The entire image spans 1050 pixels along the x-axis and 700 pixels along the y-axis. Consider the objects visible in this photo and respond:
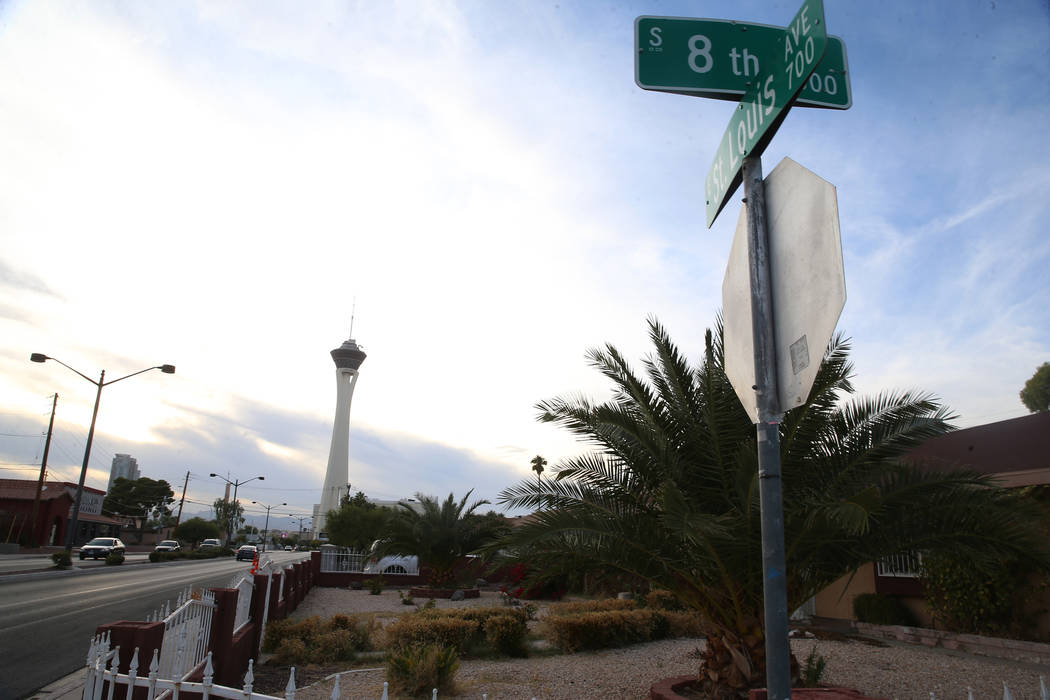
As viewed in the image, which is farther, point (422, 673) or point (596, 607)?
point (596, 607)

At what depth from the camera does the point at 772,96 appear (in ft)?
8.25

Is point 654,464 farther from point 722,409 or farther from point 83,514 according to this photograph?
point 83,514

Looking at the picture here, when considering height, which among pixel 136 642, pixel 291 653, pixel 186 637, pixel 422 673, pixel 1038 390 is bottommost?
pixel 291 653

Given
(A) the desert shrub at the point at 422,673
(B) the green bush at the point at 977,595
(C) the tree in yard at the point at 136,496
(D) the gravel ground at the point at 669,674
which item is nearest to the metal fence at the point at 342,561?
(D) the gravel ground at the point at 669,674

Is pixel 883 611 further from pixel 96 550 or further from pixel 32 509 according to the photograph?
pixel 32 509

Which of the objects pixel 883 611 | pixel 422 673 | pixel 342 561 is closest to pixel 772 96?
pixel 422 673

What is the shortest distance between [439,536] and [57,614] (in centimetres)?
1202

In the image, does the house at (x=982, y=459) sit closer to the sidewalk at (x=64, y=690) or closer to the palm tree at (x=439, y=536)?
the sidewalk at (x=64, y=690)

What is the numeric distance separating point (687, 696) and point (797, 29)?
7001mm

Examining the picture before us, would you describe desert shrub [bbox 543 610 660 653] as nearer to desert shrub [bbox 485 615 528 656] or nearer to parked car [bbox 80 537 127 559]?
desert shrub [bbox 485 615 528 656]

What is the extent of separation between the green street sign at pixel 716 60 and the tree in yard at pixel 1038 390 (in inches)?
1941

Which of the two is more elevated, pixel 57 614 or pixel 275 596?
pixel 275 596

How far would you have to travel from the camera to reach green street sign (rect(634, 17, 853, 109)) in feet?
9.02

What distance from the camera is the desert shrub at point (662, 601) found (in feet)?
49.2
